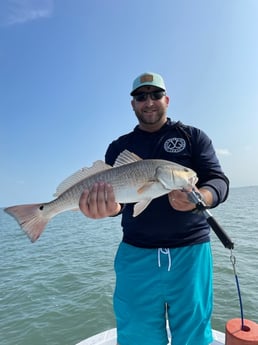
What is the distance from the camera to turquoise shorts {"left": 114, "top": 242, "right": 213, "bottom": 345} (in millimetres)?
2955

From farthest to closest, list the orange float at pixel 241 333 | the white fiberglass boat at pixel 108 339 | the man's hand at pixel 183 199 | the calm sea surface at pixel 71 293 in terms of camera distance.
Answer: the calm sea surface at pixel 71 293, the white fiberglass boat at pixel 108 339, the orange float at pixel 241 333, the man's hand at pixel 183 199

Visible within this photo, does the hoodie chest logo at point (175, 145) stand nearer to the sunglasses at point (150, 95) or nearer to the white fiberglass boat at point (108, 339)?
the sunglasses at point (150, 95)

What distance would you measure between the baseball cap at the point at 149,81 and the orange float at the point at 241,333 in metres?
→ 2.79

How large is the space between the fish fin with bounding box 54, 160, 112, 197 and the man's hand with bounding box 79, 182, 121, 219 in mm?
248

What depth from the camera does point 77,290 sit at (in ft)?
31.9

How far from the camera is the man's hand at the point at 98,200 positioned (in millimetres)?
2982

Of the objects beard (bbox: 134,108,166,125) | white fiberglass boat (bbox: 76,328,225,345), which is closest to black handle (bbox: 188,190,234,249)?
beard (bbox: 134,108,166,125)

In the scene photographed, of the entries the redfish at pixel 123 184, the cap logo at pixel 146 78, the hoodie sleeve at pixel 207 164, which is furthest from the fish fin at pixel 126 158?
the cap logo at pixel 146 78

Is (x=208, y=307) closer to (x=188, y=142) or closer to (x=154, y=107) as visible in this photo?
(x=188, y=142)

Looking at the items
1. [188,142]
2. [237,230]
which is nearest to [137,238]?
[188,142]

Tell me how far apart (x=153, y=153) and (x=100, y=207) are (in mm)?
934

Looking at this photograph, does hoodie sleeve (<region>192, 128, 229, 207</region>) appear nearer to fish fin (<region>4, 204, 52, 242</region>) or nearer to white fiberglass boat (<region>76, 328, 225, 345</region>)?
fish fin (<region>4, 204, 52, 242</region>)

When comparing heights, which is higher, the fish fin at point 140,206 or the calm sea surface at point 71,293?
the fish fin at point 140,206

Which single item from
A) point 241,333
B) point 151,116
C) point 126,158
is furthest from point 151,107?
point 241,333
